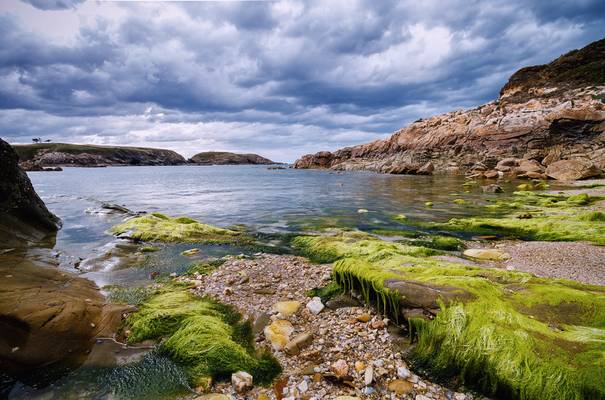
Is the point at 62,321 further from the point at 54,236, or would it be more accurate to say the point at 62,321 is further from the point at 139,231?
the point at 54,236

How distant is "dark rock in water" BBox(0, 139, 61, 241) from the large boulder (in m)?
47.1

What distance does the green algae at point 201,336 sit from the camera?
4.08m

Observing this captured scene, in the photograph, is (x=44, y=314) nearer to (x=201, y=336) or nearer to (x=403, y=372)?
(x=201, y=336)

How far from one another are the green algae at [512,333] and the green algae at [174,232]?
7955mm

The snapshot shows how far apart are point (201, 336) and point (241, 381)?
1.21 m

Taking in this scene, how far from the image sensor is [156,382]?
12.8 ft

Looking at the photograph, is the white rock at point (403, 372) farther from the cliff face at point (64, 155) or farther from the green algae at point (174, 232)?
the cliff face at point (64, 155)

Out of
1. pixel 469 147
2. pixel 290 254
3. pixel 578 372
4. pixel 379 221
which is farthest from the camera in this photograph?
pixel 469 147

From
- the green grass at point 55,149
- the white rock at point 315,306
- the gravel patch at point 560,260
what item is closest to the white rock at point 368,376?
the white rock at point 315,306

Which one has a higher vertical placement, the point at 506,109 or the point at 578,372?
the point at 506,109

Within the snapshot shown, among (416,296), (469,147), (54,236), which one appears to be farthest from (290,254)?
(469,147)

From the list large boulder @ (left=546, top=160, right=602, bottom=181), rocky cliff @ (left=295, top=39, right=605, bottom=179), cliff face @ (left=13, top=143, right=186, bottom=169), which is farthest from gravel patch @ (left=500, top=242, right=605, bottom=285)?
cliff face @ (left=13, top=143, right=186, bottom=169)

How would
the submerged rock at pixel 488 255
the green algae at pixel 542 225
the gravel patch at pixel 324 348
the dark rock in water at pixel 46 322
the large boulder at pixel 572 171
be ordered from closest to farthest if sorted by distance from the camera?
the gravel patch at pixel 324 348 → the dark rock in water at pixel 46 322 → the submerged rock at pixel 488 255 → the green algae at pixel 542 225 → the large boulder at pixel 572 171

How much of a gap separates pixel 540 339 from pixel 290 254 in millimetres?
7158
